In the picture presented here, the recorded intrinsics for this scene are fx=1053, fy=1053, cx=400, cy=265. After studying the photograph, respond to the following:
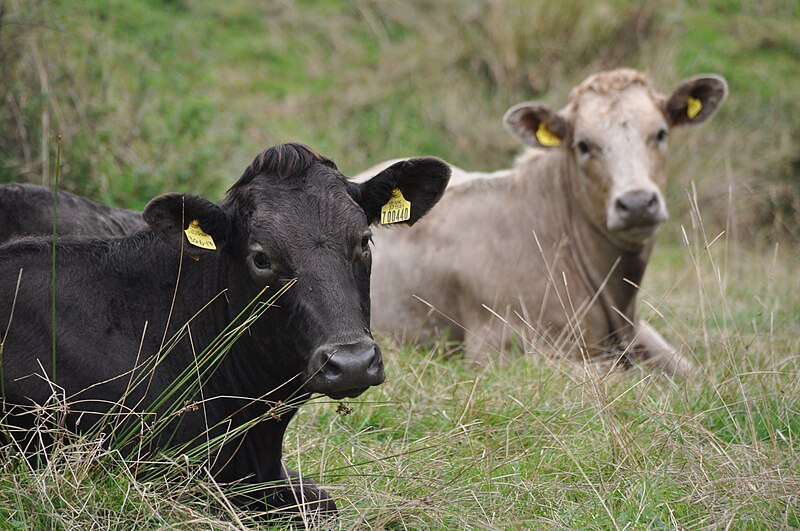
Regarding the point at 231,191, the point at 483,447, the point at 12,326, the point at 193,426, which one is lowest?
the point at 483,447

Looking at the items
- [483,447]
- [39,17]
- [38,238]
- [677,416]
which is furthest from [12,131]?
[677,416]

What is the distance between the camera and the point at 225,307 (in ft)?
14.5

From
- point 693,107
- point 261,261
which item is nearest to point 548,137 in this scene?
point 693,107

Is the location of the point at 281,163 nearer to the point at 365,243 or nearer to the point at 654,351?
the point at 365,243

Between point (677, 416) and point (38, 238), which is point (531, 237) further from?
point (38, 238)

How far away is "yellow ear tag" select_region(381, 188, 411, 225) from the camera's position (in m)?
4.59

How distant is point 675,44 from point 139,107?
269 inches

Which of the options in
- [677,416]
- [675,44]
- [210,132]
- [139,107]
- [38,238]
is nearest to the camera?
[38,238]

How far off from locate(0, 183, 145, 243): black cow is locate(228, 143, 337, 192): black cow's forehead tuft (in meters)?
1.35

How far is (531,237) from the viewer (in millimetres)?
7855

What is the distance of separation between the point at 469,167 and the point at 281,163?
26.5ft

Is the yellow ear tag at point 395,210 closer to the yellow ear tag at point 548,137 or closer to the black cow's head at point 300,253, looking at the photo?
the black cow's head at point 300,253

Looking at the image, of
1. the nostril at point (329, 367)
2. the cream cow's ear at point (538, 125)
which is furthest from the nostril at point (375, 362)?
the cream cow's ear at point (538, 125)

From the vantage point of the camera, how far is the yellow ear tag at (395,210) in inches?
181
